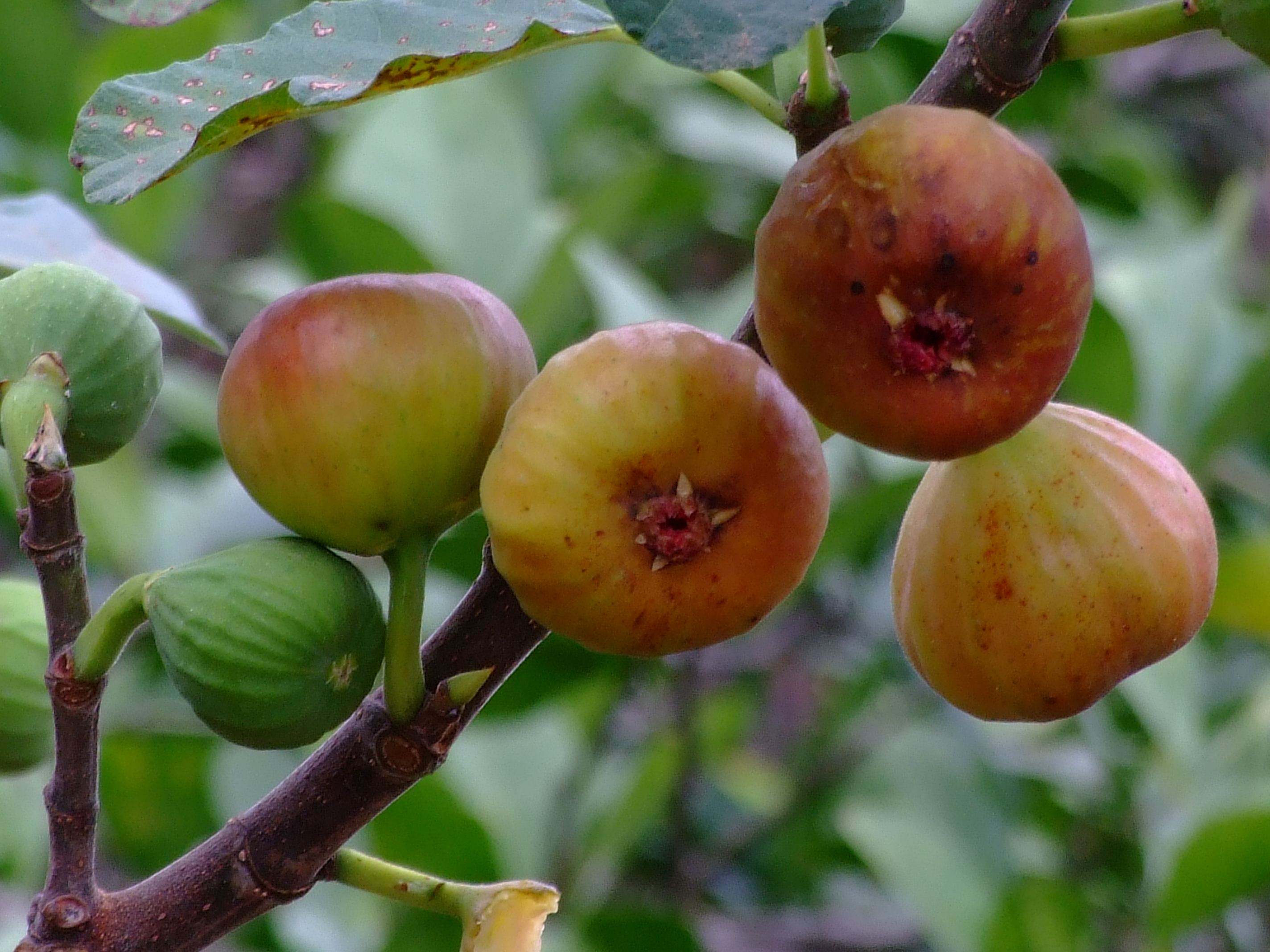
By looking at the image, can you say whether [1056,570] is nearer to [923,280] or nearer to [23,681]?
[923,280]

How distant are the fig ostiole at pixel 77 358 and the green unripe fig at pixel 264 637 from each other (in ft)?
0.32

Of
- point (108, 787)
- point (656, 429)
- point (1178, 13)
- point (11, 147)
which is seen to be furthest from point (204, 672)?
point (11, 147)

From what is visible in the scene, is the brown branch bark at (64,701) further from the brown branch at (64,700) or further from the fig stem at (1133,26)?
the fig stem at (1133,26)

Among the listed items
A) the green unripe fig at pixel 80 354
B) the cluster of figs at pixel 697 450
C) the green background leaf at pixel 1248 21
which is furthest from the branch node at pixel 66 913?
the green background leaf at pixel 1248 21

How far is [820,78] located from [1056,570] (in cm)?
27

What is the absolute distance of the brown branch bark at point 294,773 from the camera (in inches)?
27.6

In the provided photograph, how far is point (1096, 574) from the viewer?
2.52ft

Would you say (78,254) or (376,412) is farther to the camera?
(78,254)

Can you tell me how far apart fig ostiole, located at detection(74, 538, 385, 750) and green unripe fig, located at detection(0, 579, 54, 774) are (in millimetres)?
208

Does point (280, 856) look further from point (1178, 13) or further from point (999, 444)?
point (1178, 13)

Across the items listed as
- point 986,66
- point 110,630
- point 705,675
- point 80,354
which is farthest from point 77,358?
point 705,675

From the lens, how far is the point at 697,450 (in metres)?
0.68

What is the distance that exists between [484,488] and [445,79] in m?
0.21

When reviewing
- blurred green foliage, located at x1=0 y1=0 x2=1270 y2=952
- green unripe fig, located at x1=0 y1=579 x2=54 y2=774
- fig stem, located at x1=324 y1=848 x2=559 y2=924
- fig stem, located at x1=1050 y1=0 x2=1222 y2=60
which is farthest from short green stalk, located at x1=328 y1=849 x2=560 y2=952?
blurred green foliage, located at x1=0 y1=0 x2=1270 y2=952
